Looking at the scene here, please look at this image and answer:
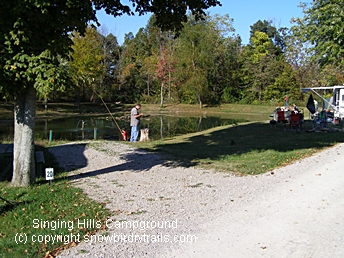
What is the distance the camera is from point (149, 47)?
229 ft

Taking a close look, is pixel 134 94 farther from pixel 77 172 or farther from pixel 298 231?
pixel 298 231

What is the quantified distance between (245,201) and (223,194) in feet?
2.16

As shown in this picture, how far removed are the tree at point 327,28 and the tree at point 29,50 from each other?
497 inches

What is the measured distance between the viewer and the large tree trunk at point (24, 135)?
798 cm

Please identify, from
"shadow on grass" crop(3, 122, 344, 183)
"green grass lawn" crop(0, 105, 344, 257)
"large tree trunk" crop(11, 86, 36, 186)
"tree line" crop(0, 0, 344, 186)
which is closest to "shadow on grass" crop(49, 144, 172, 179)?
"shadow on grass" crop(3, 122, 344, 183)

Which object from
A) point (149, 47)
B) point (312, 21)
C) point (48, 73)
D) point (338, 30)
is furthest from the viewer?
point (149, 47)

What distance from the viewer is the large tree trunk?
7984 mm

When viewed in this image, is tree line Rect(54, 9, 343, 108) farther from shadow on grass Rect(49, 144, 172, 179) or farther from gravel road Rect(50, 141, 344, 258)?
gravel road Rect(50, 141, 344, 258)

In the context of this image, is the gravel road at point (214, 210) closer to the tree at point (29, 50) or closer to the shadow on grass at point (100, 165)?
the shadow on grass at point (100, 165)

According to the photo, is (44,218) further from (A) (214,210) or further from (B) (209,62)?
(B) (209,62)

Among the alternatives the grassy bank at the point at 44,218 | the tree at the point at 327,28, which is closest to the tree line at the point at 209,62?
the tree at the point at 327,28

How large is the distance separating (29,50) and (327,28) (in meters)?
14.2

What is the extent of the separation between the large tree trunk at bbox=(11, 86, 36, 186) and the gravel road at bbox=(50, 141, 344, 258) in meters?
1.23

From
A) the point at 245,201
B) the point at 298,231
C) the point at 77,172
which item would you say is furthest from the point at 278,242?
the point at 77,172
